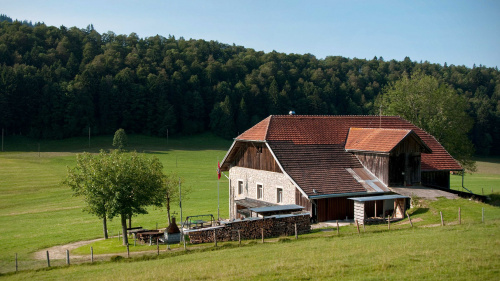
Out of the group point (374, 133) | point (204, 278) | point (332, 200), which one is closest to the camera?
point (204, 278)

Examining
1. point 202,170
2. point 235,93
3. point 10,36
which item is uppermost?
point 10,36

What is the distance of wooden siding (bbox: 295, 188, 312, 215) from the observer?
29680 mm

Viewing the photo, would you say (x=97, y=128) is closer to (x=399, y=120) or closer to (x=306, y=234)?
(x=399, y=120)

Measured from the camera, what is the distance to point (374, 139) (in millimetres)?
33156

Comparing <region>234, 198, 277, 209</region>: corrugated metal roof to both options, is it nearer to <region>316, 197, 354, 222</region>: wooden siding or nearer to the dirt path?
<region>316, 197, 354, 222</region>: wooden siding

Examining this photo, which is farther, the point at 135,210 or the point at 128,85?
the point at 128,85

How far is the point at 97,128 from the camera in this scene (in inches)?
4028

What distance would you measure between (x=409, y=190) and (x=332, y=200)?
554 cm

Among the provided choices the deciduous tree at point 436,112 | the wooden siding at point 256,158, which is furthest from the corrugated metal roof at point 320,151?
the deciduous tree at point 436,112

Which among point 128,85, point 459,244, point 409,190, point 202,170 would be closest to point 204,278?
point 459,244

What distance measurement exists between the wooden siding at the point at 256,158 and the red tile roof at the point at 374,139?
18.9ft

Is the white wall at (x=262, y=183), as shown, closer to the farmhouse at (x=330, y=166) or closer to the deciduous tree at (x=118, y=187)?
the farmhouse at (x=330, y=166)

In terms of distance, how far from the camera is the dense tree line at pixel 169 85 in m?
104

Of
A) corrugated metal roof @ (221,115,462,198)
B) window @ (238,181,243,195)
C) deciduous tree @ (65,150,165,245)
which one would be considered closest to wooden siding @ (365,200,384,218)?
corrugated metal roof @ (221,115,462,198)
